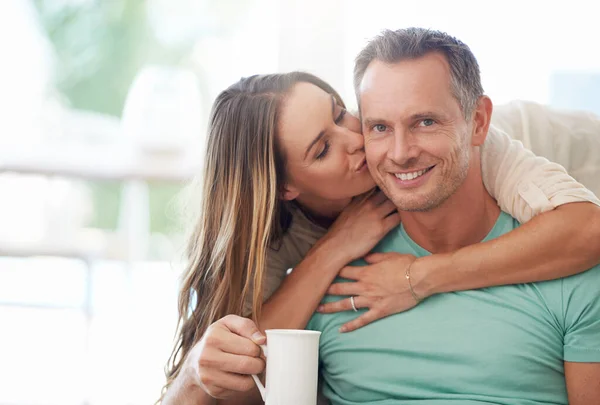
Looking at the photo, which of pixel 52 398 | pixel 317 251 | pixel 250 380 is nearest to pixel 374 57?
pixel 317 251

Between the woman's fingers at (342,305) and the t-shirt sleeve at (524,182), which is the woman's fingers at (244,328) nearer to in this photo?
the woman's fingers at (342,305)

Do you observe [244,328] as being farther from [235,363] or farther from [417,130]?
[417,130]

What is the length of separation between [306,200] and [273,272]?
19cm

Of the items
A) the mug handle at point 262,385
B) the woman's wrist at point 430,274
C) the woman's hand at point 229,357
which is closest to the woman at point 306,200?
the woman's wrist at point 430,274

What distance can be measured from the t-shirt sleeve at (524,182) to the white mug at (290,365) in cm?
57

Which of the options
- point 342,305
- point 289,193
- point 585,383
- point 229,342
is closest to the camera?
point 229,342

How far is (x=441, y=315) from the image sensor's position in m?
1.49

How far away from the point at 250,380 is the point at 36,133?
3.33 m

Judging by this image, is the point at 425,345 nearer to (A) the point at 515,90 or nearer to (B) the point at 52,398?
(B) the point at 52,398

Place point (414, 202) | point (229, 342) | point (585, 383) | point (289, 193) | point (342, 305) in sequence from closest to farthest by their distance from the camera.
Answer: point (229, 342) → point (585, 383) → point (414, 202) → point (342, 305) → point (289, 193)

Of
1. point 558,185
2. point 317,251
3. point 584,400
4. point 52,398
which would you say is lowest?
point 52,398

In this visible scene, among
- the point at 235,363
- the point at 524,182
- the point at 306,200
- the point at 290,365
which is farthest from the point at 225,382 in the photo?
the point at 524,182

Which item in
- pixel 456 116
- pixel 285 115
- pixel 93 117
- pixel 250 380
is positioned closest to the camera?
pixel 250 380

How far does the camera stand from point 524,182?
1.48 m
